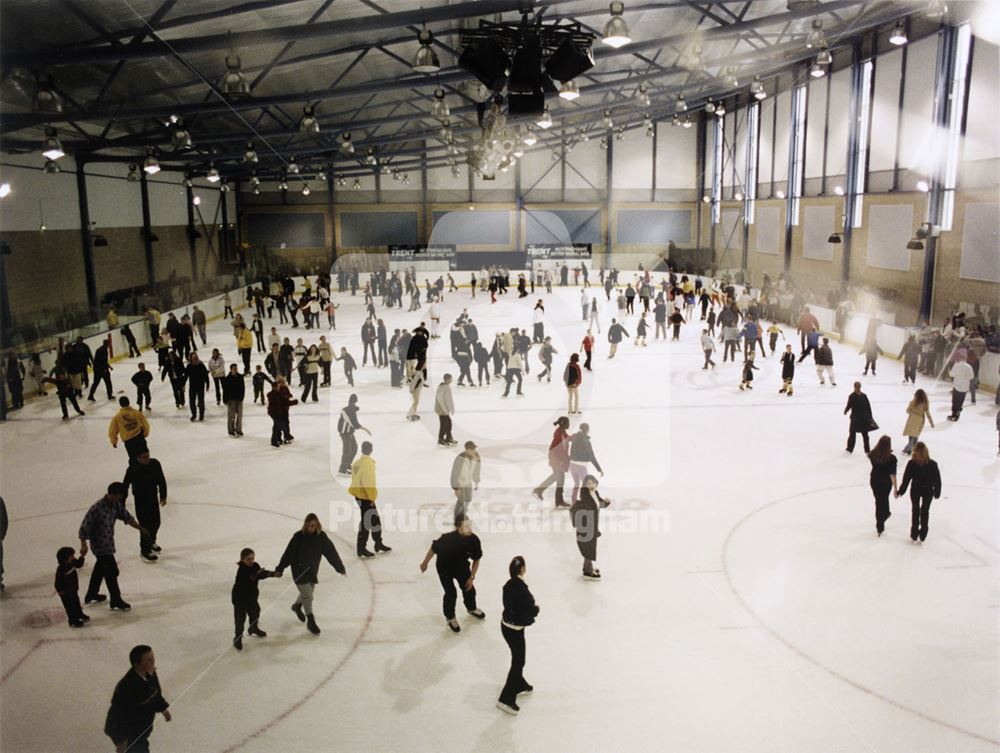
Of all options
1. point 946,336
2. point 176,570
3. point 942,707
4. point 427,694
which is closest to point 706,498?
point 942,707

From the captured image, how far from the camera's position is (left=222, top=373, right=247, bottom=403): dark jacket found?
43.5ft

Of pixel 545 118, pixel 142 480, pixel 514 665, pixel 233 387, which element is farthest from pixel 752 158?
pixel 514 665

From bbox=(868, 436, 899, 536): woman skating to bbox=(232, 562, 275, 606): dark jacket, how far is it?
679 cm

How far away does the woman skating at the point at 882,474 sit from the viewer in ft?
29.5

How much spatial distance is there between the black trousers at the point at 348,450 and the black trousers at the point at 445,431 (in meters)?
1.67

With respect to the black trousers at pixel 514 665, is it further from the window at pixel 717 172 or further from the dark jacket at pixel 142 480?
the window at pixel 717 172

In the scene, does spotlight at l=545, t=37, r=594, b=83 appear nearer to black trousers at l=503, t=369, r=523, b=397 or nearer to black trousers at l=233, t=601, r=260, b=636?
black trousers at l=503, t=369, r=523, b=397

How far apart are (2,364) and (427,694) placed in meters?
13.4

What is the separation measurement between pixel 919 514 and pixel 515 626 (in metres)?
5.61

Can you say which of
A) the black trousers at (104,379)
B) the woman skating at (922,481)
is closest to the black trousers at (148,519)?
the woman skating at (922,481)

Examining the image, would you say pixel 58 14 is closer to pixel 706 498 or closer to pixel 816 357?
pixel 706 498

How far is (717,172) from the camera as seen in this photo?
4200 cm

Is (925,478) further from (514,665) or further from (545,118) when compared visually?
(545,118)

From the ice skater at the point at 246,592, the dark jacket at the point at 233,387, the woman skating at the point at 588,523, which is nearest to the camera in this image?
the ice skater at the point at 246,592
